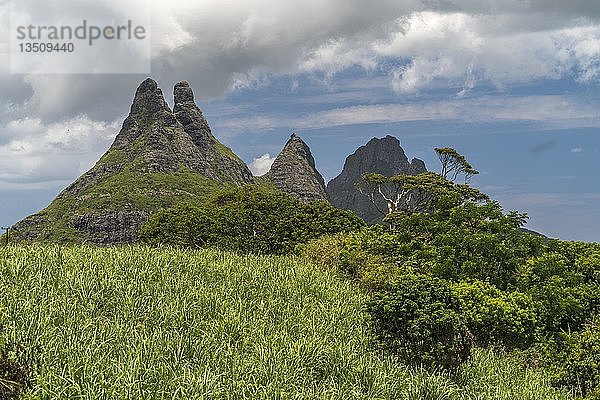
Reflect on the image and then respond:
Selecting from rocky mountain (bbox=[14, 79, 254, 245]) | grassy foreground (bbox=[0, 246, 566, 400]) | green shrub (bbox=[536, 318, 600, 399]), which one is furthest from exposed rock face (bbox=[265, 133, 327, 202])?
grassy foreground (bbox=[0, 246, 566, 400])

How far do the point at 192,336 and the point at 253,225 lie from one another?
94.1 feet

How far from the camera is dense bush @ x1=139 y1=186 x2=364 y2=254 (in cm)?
3759

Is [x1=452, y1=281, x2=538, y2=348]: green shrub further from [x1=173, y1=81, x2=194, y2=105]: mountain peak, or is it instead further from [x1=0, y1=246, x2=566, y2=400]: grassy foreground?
[x1=173, y1=81, x2=194, y2=105]: mountain peak

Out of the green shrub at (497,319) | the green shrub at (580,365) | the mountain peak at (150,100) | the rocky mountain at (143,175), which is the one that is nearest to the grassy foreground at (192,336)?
the green shrub at (497,319)

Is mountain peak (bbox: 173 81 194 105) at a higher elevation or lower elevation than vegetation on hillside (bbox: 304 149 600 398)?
higher

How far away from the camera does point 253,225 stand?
4034cm

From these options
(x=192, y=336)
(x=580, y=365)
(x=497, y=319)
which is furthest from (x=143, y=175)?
(x=192, y=336)

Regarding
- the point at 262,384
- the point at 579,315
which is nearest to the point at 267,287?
the point at 262,384

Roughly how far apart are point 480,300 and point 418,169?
178383 millimetres

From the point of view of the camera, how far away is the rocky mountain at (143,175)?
375 ft

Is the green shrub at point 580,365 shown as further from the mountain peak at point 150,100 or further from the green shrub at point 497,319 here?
the mountain peak at point 150,100

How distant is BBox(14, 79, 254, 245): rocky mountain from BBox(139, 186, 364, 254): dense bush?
2193 inches

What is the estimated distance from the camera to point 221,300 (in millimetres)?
14109

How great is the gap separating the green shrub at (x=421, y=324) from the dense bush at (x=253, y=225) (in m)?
22.5
